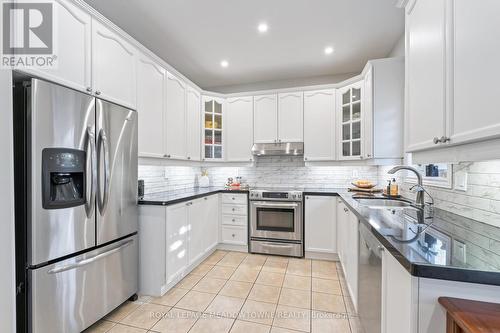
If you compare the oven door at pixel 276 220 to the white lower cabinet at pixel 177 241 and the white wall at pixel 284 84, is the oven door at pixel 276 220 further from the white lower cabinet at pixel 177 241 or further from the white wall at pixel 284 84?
the white wall at pixel 284 84

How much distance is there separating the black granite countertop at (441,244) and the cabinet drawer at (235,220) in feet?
6.93

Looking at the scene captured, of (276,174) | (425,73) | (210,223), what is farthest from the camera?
(276,174)

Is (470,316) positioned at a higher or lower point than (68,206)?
lower

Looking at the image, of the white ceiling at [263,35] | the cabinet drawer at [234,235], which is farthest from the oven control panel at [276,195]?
the white ceiling at [263,35]

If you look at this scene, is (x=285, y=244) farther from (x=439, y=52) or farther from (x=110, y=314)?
(x=439, y=52)

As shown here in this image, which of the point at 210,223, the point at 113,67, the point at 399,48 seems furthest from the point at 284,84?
the point at 113,67

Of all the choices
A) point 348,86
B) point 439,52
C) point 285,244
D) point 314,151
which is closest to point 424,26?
point 439,52

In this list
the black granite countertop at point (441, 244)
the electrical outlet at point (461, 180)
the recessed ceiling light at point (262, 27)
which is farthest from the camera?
the recessed ceiling light at point (262, 27)

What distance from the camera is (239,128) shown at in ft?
12.9

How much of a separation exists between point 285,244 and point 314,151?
147 cm

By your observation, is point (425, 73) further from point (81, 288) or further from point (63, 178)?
point (81, 288)

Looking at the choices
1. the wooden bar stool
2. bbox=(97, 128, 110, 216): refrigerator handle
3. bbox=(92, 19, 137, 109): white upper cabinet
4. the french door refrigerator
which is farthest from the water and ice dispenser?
the wooden bar stool

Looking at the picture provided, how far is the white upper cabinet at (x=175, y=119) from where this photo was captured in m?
2.89

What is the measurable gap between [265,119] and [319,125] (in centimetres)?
86
